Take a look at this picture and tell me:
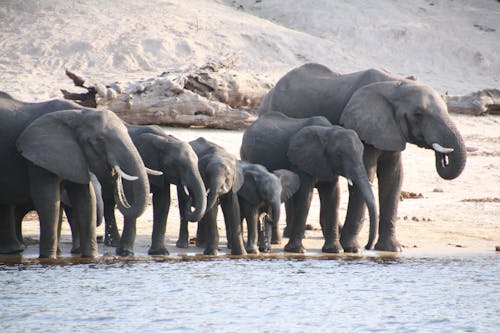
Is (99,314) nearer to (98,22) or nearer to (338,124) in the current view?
(338,124)

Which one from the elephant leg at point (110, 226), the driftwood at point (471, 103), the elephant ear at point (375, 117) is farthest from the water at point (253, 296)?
the driftwood at point (471, 103)

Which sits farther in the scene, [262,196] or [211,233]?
[262,196]

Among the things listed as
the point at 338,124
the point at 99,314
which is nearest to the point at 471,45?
the point at 338,124

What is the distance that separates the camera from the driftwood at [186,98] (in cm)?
2217

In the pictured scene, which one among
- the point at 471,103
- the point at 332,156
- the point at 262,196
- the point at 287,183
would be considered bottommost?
the point at 262,196

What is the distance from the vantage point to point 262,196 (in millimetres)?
15211

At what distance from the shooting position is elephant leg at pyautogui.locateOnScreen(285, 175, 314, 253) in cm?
1573

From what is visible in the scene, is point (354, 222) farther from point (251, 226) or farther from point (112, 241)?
point (112, 241)

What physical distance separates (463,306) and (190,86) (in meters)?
11.6

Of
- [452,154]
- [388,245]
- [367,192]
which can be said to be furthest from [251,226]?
[452,154]

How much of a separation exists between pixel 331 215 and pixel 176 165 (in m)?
2.32

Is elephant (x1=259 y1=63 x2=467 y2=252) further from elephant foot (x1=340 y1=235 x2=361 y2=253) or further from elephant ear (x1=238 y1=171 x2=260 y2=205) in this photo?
elephant ear (x1=238 y1=171 x2=260 y2=205)

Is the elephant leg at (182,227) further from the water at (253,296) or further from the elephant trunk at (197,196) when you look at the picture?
the water at (253,296)

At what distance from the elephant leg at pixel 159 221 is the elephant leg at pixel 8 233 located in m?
1.56
